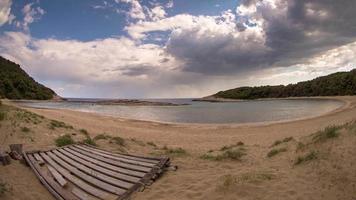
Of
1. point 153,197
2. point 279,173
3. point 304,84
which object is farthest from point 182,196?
point 304,84

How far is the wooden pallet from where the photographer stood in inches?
282

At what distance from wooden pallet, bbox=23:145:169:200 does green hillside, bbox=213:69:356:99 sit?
375 ft

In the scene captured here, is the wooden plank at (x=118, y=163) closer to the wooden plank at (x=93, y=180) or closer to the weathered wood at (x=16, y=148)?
the wooden plank at (x=93, y=180)

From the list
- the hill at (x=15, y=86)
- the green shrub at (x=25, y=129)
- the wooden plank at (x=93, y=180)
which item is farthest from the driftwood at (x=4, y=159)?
the hill at (x=15, y=86)

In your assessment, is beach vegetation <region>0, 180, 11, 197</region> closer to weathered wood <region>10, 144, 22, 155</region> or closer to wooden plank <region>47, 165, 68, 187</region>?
wooden plank <region>47, 165, 68, 187</region>

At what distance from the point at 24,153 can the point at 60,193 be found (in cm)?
427

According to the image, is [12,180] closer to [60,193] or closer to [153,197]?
[60,193]

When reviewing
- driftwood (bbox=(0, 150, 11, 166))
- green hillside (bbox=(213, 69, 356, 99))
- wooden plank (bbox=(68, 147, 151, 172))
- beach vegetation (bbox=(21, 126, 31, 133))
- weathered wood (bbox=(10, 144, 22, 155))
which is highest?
green hillside (bbox=(213, 69, 356, 99))

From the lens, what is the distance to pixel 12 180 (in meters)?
8.09

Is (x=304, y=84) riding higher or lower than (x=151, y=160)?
higher

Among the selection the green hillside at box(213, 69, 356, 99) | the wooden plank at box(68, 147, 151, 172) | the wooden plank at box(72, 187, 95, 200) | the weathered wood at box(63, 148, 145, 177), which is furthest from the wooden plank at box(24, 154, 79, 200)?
the green hillside at box(213, 69, 356, 99)

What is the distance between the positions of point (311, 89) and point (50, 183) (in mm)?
146818

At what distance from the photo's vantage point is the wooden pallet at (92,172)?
7160mm

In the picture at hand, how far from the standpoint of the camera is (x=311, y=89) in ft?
452
